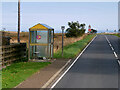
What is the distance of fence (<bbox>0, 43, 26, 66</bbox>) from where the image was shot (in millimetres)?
17175

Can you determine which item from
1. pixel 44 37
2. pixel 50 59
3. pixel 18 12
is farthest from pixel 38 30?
pixel 18 12

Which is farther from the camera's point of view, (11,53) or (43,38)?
(43,38)

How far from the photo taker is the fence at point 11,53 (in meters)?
17.2

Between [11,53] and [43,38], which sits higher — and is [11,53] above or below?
below

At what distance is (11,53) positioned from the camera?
18828 millimetres

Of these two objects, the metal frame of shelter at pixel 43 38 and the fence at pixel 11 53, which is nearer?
the fence at pixel 11 53

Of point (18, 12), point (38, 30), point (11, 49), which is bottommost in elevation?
point (11, 49)

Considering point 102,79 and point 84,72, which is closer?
point 102,79

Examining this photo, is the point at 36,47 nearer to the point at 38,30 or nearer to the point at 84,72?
the point at 38,30

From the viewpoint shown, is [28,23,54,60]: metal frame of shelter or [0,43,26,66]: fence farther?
[28,23,54,60]: metal frame of shelter

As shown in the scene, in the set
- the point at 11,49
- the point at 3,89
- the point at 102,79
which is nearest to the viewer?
the point at 3,89

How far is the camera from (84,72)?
15.0 meters

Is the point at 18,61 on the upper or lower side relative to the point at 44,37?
lower

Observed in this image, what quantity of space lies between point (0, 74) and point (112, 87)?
251 inches
